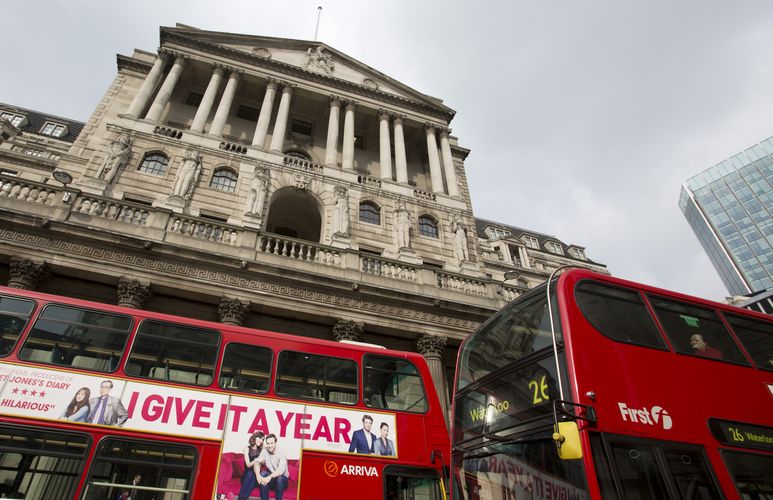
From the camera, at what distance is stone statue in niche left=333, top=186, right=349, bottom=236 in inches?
697

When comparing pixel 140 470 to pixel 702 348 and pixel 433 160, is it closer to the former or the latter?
pixel 702 348

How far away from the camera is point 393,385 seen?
7.81 metres

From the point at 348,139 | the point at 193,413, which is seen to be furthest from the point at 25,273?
the point at 348,139

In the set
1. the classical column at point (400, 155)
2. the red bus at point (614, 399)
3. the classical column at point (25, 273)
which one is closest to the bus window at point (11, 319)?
the classical column at point (25, 273)

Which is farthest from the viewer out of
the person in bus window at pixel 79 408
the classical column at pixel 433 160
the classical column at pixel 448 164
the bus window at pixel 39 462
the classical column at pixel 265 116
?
the classical column at pixel 448 164

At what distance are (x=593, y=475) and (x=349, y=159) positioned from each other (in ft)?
64.0

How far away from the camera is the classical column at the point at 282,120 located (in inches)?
811

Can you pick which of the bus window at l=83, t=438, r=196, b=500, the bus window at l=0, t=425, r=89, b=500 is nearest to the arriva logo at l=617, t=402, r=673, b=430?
the bus window at l=83, t=438, r=196, b=500

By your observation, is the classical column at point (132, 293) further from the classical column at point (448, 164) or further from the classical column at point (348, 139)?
the classical column at point (448, 164)

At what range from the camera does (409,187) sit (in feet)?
71.5

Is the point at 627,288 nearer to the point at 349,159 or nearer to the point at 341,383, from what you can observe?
the point at 341,383

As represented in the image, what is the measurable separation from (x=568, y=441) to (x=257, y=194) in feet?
52.0

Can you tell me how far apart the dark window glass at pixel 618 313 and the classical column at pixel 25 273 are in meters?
14.4

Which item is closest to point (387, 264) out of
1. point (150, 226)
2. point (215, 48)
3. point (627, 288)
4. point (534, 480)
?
point (150, 226)
